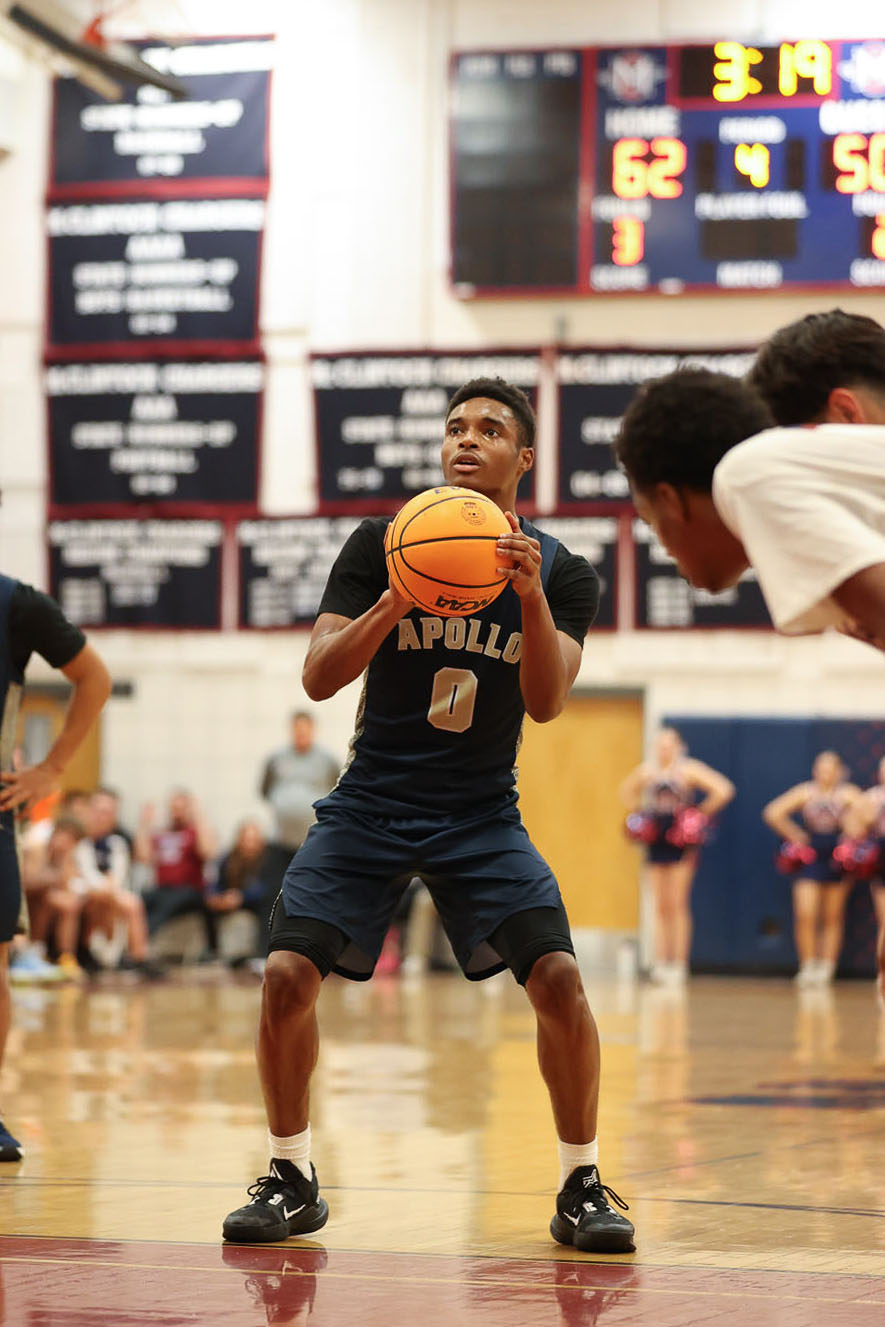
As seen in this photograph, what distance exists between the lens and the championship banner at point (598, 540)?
15.0 m

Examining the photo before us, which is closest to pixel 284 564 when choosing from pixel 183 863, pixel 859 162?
pixel 183 863

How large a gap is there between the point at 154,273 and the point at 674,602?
519cm

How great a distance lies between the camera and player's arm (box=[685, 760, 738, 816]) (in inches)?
568

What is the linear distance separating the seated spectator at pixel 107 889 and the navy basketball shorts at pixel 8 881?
28.1 ft

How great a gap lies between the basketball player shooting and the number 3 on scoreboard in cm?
149

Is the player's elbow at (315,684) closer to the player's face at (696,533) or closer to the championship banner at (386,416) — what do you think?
the player's face at (696,533)

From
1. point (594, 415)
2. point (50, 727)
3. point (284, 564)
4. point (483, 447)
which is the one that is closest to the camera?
point (483, 447)

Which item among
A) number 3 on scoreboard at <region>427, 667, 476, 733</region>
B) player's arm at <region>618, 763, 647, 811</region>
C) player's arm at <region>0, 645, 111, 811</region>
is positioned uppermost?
number 3 on scoreboard at <region>427, 667, 476, 733</region>

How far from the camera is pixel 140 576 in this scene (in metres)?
15.9

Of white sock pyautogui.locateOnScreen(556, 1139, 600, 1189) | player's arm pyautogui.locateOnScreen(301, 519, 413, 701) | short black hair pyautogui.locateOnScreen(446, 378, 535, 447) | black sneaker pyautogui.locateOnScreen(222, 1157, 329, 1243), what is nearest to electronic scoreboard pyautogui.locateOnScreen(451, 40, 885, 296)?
short black hair pyautogui.locateOnScreen(446, 378, 535, 447)

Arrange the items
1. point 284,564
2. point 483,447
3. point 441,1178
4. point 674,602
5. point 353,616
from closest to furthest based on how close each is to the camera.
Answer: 1. point 353,616
2. point 483,447
3. point 441,1178
4. point 674,602
5. point 284,564

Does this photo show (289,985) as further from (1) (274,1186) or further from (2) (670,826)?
(2) (670,826)

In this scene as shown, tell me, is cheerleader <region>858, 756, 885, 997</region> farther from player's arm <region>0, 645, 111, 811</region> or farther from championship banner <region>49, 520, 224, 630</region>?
player's arm <region>0, 645, 111, 811</region>

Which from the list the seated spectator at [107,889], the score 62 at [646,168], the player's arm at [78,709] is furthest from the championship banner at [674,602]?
the player's arm at [78,709]
